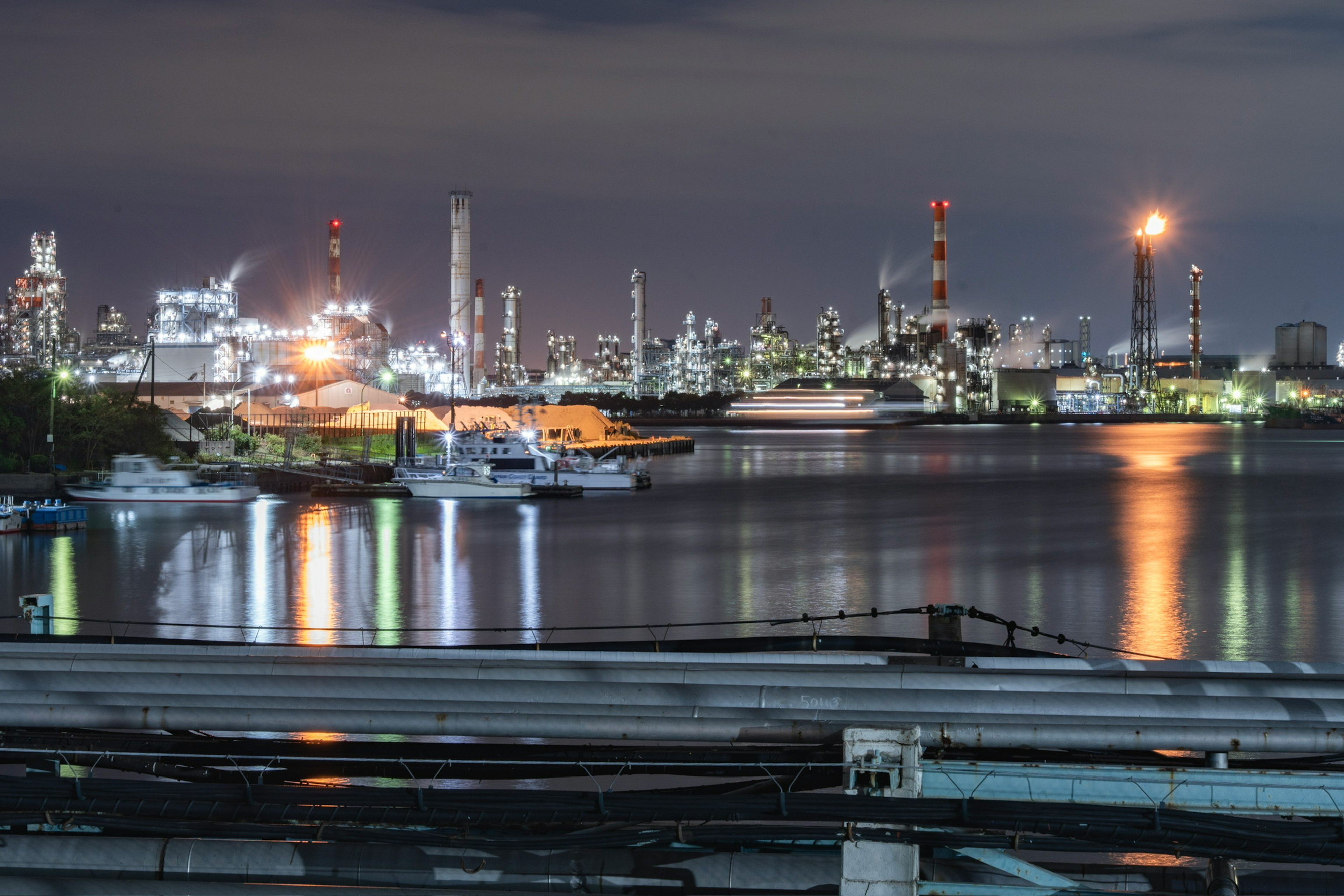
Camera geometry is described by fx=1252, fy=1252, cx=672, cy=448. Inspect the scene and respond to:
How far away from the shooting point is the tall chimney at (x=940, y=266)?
93312 millimetres

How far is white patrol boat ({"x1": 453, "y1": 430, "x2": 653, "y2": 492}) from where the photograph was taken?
31.7 metres

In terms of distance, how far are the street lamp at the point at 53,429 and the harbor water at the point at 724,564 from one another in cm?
354

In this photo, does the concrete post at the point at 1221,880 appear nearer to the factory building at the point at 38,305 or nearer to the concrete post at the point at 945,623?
the concrete post at the point at 945,623

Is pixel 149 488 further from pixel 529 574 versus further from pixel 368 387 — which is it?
pixel 368 387

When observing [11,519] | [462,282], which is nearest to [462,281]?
[462,282]

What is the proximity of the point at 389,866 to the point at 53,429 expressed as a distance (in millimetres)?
30047

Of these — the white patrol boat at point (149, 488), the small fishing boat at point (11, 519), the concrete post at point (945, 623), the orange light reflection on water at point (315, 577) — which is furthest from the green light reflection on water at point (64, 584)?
the concrete post at point (945, 623)

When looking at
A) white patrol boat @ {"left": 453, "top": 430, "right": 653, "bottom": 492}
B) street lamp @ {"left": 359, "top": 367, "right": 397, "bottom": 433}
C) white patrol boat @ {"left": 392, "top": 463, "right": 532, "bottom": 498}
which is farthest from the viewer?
street lamp @ {"left": 359, "top": 367, "right": 397, "bottom": 433}

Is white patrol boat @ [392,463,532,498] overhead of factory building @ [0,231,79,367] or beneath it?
beneath

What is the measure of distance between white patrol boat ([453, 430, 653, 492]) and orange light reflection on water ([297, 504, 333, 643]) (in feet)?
19.8

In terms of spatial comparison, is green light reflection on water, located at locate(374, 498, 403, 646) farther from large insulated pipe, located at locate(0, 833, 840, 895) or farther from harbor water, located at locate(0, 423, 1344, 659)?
large insulated pipe, located at locate(0, 833, 840, 895)

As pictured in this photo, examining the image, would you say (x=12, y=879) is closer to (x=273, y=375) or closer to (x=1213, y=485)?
(x=1213, y=485)

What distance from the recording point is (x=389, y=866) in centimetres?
268

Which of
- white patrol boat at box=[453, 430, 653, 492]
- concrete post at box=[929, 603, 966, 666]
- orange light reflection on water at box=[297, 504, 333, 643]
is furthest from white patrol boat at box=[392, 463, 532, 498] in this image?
concrete post at box=[929, 603, 966, 666]
